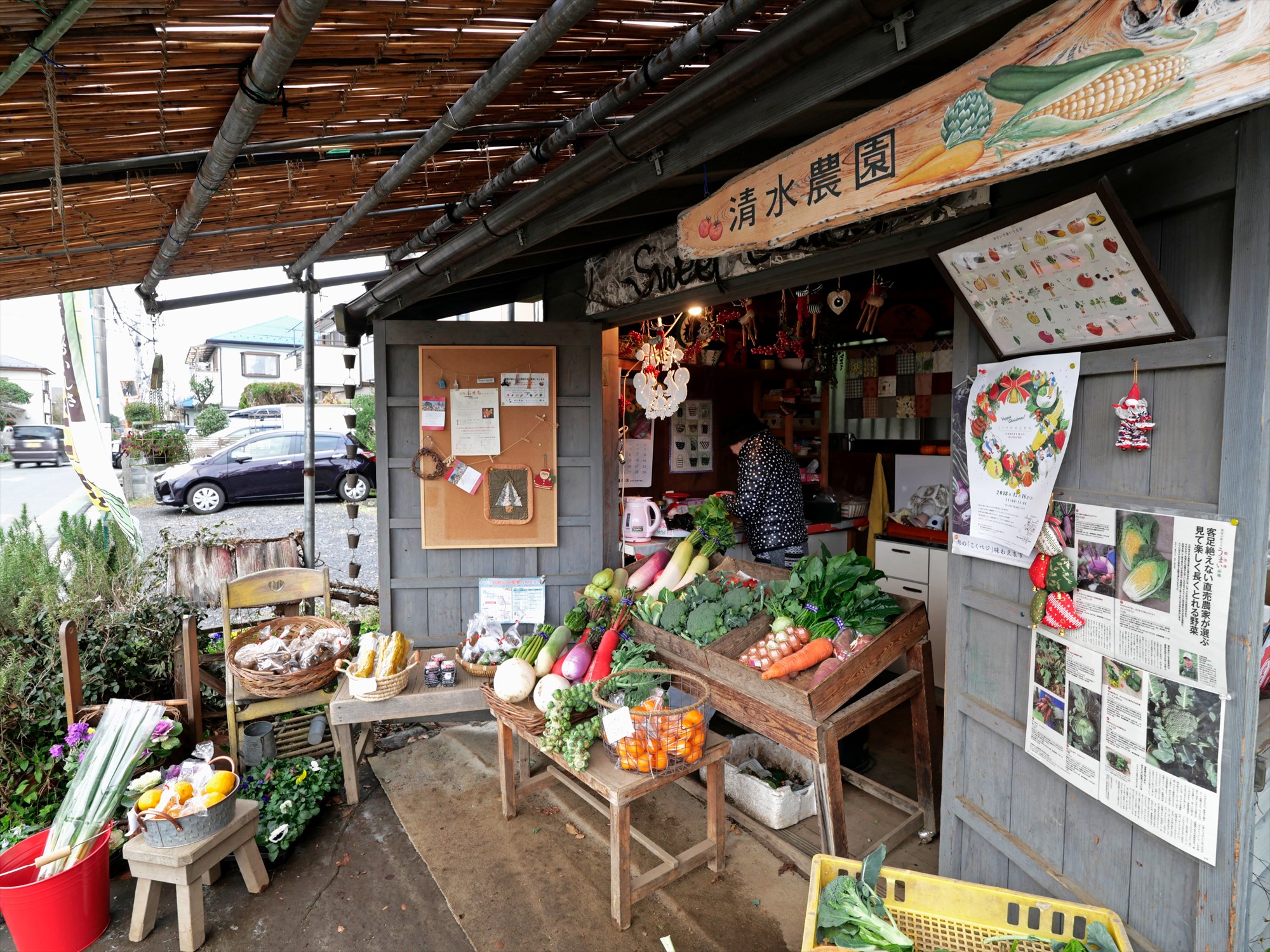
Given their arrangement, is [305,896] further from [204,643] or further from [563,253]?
[563,253]

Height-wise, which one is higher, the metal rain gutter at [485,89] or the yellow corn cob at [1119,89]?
the metal rain gutter at [485,89]

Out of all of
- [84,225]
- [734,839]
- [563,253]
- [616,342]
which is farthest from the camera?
[616,342]

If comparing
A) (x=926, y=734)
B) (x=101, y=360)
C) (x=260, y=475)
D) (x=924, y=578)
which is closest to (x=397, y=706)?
(x=926, y=734)

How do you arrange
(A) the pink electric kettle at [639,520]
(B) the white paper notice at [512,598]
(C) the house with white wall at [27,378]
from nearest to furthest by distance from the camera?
(B) the white paper notice at [512,598], (A) the pink electric kettle at [639,520], (C) the house with white wall at [27,378]

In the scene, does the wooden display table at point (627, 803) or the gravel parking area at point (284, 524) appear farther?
the gravel parking area at point (284, 524)

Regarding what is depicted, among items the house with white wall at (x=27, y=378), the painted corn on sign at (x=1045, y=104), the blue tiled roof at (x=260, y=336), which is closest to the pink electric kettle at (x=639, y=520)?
the painted corn on sign at (x=1045, y=104)

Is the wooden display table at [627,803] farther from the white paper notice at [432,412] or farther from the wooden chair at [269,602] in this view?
the white paper notice at [432,412]

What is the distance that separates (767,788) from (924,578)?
253cm

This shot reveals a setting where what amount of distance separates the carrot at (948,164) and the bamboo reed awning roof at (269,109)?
785 millimetres

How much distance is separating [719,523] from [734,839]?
1.81m

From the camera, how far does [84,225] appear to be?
2.92m

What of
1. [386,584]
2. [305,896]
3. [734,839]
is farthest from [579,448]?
[305,896]

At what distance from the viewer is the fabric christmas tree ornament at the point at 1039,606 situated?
6.66ft

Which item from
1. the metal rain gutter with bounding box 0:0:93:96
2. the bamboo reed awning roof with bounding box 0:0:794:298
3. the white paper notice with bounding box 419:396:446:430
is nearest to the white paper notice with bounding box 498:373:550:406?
the white paper notice with bounding box 419:396:446:430
